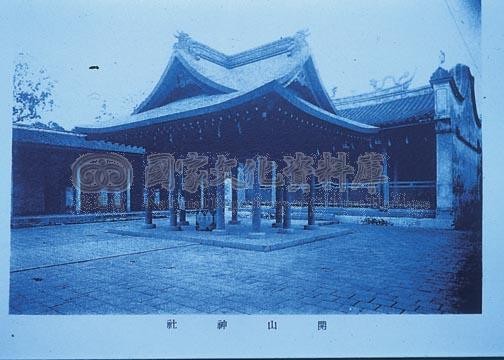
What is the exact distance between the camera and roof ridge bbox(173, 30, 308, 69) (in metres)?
6.29

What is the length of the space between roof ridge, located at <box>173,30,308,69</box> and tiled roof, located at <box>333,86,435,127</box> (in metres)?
2.44

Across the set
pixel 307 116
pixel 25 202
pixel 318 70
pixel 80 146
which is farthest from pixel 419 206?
pixel 25 202

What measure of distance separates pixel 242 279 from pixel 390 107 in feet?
26.8

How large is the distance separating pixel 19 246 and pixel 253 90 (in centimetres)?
446

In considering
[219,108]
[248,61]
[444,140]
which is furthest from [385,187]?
[219,108]

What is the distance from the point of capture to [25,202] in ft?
27.4

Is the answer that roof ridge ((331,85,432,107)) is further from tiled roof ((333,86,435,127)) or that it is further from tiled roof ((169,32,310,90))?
tiled roof ((169,32,310,90))

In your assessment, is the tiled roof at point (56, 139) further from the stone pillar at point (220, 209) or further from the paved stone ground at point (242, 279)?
the paved stone ground at point (242, 279)

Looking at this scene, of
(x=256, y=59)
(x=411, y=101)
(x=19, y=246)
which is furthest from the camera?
(x=411, y=101)

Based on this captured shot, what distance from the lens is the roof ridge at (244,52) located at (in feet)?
20.6

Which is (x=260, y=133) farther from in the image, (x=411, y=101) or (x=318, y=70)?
(x=411, y=101)

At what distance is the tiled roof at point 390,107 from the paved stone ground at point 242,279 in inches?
150

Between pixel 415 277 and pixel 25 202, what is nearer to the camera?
pixel 415 277

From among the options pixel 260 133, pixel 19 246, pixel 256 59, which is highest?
pixel 256 59
